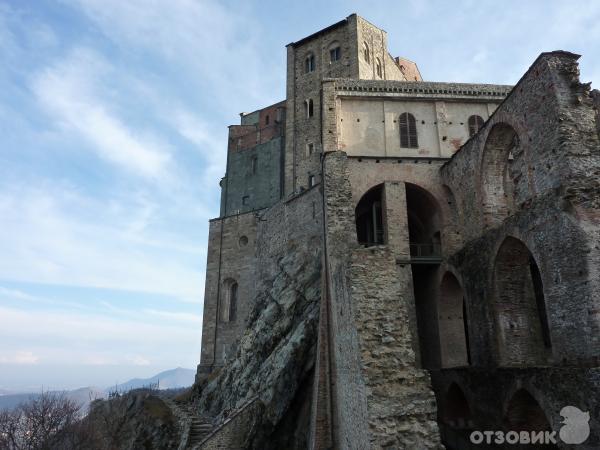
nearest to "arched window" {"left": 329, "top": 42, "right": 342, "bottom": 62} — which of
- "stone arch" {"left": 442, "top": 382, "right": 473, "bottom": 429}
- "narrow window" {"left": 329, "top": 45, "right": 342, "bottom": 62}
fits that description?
"narrow window" {"left": 329, "top": 45, "right": 342, "bottom": 62}

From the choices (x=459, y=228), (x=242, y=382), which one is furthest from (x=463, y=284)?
(x=242, y=382)

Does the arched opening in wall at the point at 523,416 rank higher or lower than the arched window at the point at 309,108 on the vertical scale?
lower

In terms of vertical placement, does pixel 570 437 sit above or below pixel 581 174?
below

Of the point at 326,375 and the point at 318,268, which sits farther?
the point at 318,268

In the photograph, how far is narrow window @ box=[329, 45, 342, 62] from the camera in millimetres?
30402

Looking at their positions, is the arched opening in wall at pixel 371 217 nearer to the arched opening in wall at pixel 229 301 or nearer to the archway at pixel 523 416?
the archway at pixel 523 416

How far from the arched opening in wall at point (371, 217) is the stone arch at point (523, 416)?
30.0 ft

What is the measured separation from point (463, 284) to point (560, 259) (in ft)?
18.7

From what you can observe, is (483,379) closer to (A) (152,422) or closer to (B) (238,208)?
(A) (152,422)

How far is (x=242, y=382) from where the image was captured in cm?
2003

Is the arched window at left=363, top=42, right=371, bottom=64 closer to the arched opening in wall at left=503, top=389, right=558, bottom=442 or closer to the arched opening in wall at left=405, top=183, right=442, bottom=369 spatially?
the arched opening in wall at left=405, top=183, right=442, bottom=369

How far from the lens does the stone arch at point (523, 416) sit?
12109 mm

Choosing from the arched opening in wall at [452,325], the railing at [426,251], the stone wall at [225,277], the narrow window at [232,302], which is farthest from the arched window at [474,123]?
the narrow window at [232,302]

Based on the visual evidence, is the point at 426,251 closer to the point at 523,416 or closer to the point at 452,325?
the point at 452,325
